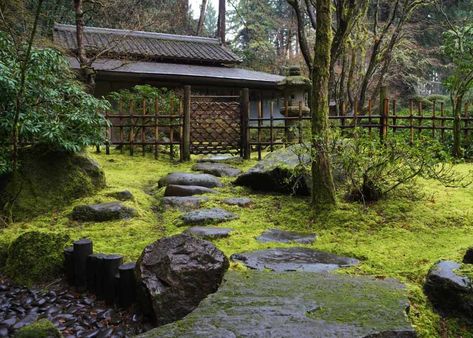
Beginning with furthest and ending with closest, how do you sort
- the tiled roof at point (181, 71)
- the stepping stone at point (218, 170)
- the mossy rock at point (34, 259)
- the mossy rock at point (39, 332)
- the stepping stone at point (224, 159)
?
1. the tiled roof at point (181, 71)
2. the stepping stone at point (224, 159)
3. the stepping stone at point (218, 170)
4. the mossy rock at point (34, 259)
5. the mossy rock at point (39, 332)

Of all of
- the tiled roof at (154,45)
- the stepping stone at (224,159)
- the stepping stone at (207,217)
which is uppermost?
the tiled roof at (154,45)

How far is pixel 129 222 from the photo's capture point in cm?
489

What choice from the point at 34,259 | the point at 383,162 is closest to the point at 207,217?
the point at 34,259

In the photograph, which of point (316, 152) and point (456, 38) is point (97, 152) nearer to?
point (316, 152)

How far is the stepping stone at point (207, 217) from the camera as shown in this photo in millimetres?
4895

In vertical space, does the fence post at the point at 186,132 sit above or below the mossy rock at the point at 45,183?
above

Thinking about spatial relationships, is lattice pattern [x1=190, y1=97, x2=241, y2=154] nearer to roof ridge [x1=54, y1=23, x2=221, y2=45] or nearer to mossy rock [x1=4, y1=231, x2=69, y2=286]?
mossy rock [x1=4, y1=231, x2=69, y2=286]

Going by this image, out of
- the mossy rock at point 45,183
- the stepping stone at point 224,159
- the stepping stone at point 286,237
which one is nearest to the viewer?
the stepping stone at point 286,237

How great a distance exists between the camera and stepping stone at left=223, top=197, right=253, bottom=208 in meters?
5.62

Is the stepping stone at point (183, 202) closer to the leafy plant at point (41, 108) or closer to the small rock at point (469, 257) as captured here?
the leafy plant at point (41, 108)

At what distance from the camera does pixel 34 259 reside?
3.95m

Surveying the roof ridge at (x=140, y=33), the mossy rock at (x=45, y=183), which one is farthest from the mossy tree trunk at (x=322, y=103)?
the roof ridge at (x=140, y=33)

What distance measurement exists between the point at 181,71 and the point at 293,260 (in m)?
12.4

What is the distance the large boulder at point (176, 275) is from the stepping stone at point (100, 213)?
1.86 m
